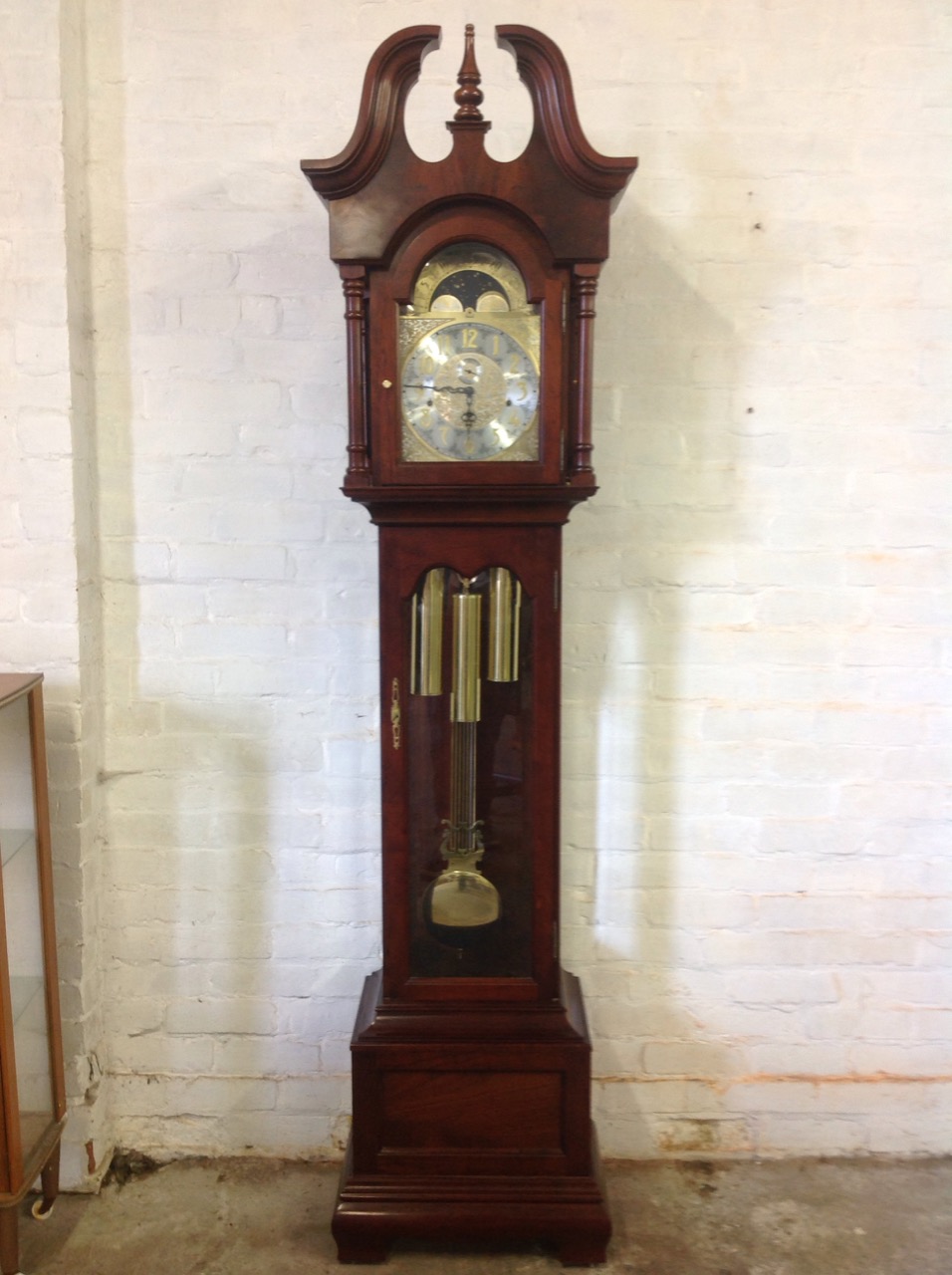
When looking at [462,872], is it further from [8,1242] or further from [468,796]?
[8,1242]

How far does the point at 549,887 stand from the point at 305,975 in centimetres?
54

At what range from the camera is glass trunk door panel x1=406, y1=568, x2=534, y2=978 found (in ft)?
4.86

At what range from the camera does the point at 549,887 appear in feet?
5.02

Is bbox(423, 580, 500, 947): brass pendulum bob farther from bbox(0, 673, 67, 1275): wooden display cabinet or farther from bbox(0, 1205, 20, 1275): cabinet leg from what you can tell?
bbox(0, 1205, 20, 1275): cabinet leg

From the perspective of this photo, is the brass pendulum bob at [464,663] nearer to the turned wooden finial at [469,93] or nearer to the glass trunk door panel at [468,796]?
the glass trunk door panel at [468,796]

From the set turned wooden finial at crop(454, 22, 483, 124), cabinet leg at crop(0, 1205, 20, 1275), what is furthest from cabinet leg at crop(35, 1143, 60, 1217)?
turned wooden finial at crop(454, 22, 483, 124)

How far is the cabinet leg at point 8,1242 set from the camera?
1.47 meters

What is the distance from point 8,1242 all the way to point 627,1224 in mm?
948

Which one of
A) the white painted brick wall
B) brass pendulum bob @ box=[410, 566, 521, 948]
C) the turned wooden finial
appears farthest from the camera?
the white painted brick wall

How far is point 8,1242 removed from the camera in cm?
148

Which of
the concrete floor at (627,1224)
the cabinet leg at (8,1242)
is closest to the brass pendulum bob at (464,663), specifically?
the concrete floor at (627,1224)

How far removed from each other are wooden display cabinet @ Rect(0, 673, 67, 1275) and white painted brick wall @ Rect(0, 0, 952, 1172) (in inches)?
4.1

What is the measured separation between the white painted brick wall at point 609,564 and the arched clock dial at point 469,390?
0.31m

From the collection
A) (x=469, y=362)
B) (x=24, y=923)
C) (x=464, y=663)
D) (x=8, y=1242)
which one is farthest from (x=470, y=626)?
(x=8, y=1242)
